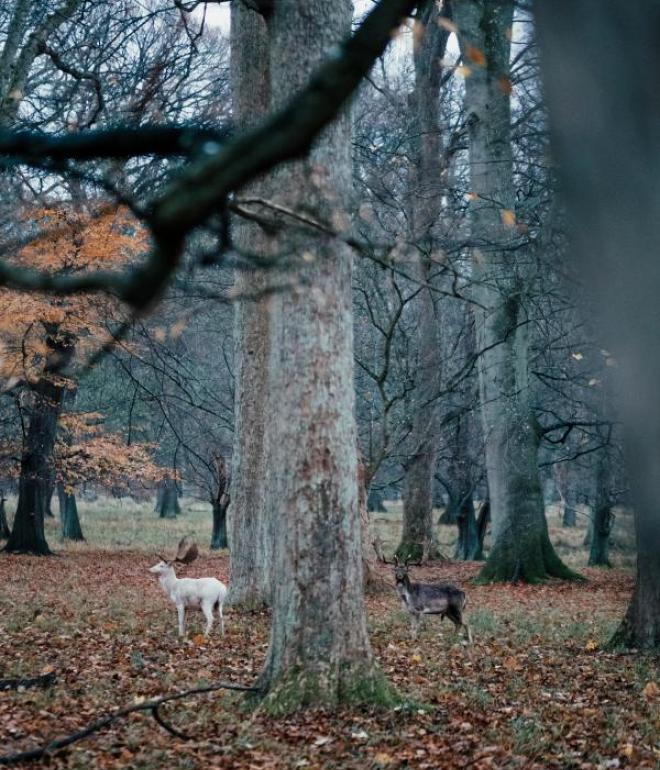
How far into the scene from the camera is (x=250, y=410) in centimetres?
1244

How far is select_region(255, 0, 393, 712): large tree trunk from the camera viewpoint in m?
6.58

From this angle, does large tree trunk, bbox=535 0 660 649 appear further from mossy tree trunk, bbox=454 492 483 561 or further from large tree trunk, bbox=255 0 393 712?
mossy tree trunk, bbox=454 492 483 561

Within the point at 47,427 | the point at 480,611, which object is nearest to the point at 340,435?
the point at 480,611

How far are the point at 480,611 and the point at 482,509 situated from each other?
55.9ft

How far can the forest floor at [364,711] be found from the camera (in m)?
5.71

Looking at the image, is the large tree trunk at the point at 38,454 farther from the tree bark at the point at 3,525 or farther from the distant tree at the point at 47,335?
the tree bark at the point at 3,525

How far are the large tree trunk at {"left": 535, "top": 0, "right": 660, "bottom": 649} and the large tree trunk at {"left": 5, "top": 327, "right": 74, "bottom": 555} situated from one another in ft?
65.2

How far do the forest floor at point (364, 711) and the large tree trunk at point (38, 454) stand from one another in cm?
872

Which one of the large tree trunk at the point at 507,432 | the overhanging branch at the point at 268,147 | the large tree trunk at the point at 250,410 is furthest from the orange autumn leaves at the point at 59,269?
the overhanging branch at the point at 268,147

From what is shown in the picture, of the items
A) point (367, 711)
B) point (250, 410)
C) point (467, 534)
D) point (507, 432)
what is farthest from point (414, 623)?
point (467, 534)

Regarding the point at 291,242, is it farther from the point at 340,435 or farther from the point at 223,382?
the point at 223,382

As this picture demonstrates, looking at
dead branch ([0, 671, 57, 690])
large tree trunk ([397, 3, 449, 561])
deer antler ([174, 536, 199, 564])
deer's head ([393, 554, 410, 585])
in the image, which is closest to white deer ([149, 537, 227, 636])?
deer antler ([174, 536, 199, 564])

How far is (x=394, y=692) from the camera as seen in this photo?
685 cm

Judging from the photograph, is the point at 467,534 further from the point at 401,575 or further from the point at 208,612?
the point at 208,612
